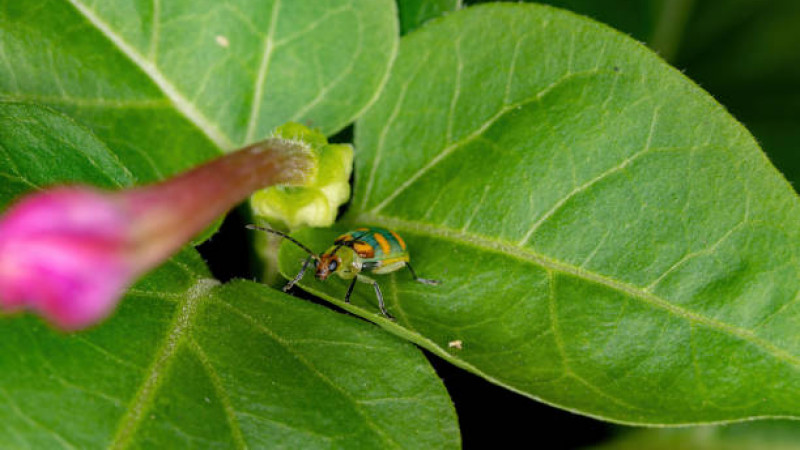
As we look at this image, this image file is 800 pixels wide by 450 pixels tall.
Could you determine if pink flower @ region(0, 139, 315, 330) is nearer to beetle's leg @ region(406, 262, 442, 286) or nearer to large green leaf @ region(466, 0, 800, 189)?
beetle's leg @ region(406, 262, 442, 286)

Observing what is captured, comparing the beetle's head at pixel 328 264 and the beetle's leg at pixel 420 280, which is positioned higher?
the beetle's head at pixel 328 264

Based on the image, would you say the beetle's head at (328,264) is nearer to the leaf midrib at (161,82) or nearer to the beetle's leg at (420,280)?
the beetle's leg at (420,280)

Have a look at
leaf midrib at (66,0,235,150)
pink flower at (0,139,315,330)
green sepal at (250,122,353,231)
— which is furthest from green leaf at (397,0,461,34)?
pink flower at (0,139,315,330)

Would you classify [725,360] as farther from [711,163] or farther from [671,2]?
[671,2]

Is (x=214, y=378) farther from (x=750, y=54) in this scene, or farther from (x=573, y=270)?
(x=750, y=54)

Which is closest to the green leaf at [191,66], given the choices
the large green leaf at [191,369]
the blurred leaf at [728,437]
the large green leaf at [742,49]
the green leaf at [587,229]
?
the green leaf at [587,229]

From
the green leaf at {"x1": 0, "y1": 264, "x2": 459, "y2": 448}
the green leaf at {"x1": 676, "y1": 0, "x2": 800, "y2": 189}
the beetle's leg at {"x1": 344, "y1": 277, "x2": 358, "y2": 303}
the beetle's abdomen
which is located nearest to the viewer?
the green leaf at {"x1": 0, "y1": 264, "x2": 459, "y2": 448}
